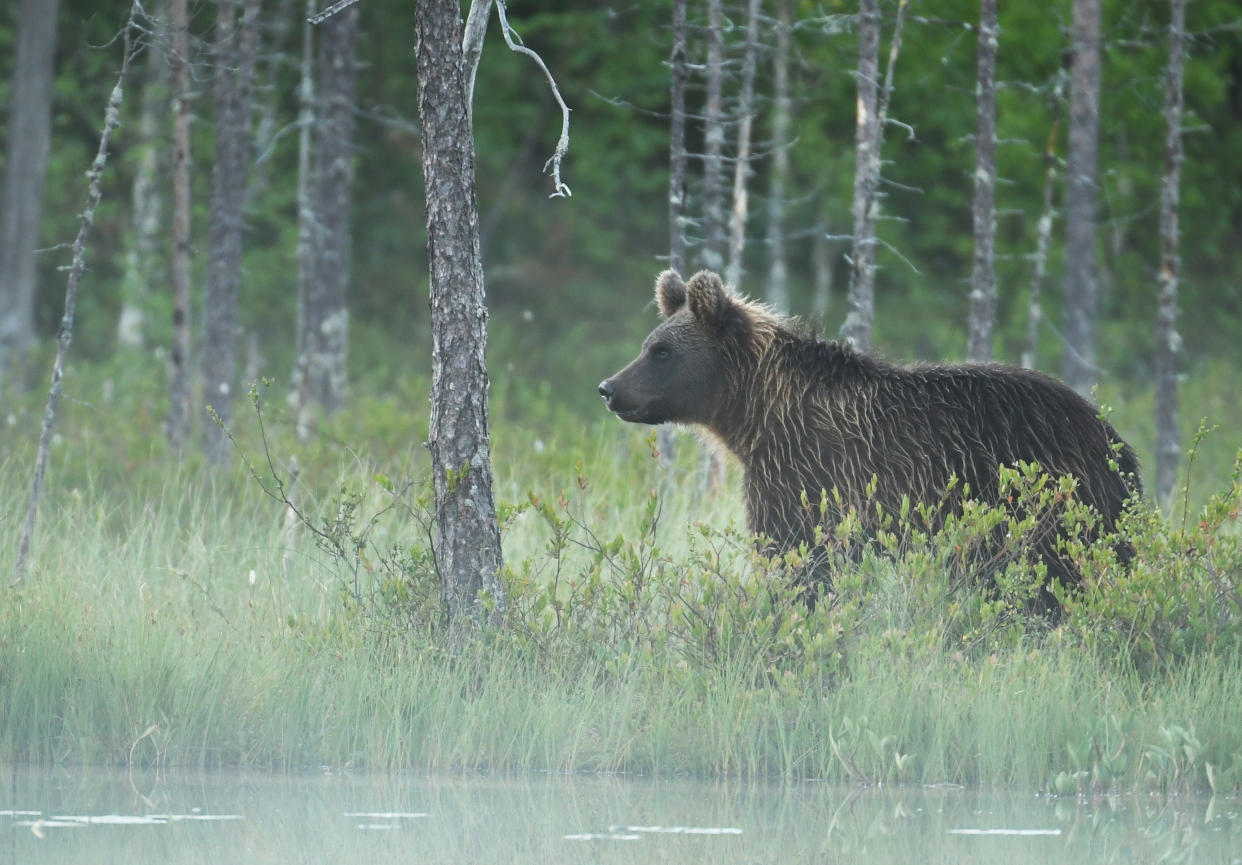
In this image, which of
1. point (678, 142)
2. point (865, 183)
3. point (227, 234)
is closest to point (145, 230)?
point (227, 234)

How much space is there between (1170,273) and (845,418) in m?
8.65

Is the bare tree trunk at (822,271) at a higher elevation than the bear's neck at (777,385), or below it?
higher

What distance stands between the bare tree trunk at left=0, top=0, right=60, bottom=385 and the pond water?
1761 cm

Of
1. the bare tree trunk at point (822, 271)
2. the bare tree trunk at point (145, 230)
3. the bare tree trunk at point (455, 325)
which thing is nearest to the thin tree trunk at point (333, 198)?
the bare tree trunk at point (145, 230)

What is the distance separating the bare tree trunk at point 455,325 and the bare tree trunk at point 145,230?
51.5 ft

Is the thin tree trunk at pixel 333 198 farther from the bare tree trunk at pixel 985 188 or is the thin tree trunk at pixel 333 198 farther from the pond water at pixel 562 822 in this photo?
the pond water at pixel 562 822

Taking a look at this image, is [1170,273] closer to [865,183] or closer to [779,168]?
[865,183]

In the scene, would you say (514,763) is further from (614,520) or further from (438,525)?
(614,520)

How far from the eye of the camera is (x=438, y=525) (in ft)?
27.0

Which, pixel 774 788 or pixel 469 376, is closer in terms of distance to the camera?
pixel 774 788

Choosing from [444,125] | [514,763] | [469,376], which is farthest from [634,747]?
[444,125]

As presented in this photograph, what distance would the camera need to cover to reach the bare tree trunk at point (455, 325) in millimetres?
7969

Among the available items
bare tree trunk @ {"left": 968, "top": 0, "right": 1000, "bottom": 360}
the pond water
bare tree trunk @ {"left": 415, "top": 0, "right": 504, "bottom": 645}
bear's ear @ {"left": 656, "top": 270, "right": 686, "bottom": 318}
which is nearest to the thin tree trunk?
bare tree trunk @ {"left": 968, "top": 0, "right": 1000, "bottom": 360}

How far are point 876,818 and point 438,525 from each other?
2872 mm
